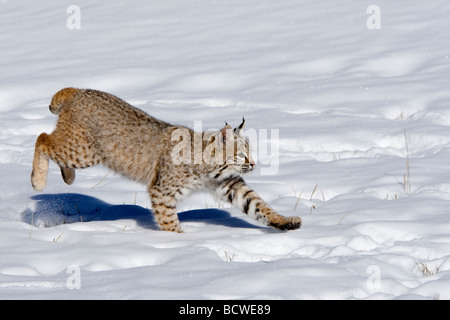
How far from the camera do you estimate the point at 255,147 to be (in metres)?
7.89

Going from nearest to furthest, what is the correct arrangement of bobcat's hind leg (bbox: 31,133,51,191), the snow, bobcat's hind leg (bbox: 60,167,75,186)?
1. the snow
2. bobcat's hind leg (bbox: 31,133,51,191)
3. bobcat's hind leg (bbox: 60,167,75,186)

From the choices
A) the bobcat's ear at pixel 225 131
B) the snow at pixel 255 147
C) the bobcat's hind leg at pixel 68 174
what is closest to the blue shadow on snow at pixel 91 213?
the snow at pixel 255 147

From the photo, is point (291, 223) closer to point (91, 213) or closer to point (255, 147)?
point (91, 213)

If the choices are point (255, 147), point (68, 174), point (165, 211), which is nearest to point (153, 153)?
point (165, 211)

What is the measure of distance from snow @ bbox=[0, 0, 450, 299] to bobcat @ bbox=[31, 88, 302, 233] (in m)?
0.25

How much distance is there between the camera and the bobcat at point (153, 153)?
5641 mm

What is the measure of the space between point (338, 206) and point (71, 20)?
10.8 meters

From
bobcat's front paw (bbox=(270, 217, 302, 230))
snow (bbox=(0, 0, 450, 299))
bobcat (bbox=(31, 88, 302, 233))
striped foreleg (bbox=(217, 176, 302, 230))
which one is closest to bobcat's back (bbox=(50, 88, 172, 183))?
bobcat (bbox=(31, 88, 302, 233))

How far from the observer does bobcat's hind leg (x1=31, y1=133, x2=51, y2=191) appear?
244 inches

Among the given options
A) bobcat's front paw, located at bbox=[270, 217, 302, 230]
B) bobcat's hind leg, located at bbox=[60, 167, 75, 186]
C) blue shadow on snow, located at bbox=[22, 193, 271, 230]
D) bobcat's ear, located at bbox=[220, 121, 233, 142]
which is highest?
bobcat's ear, located at bbox=[220, 121, 233, 142]

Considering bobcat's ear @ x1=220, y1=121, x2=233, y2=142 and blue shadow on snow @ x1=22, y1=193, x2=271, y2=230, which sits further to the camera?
blue shadow on snow @ x1=22, y1=193, x2=271, y2=230

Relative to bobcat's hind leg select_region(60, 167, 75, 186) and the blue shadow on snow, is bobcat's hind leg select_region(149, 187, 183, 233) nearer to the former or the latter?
the blue shadow on snow

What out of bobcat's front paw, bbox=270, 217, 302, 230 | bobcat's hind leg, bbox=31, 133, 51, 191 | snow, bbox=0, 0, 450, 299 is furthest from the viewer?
bobcat's hind leg, bbox=31, 133, 51, 191

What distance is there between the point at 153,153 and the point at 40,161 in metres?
1.03
